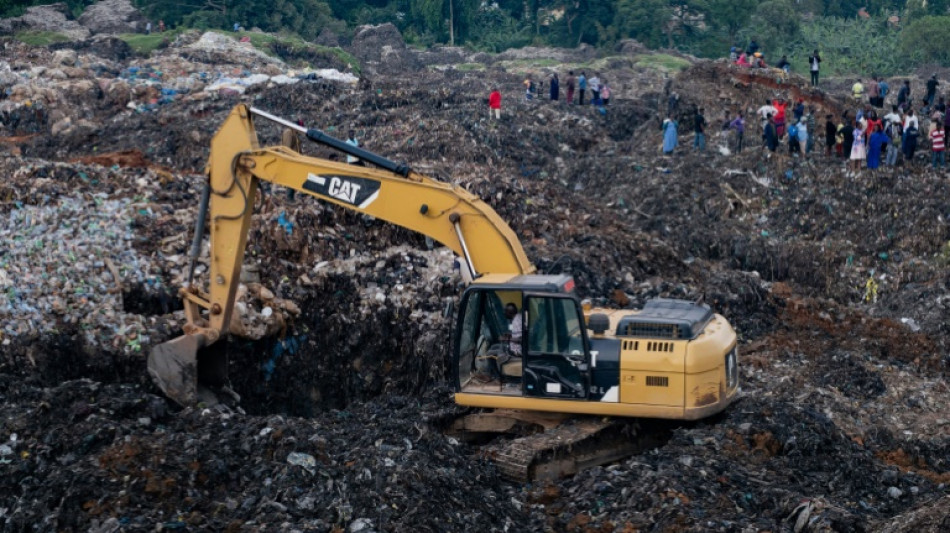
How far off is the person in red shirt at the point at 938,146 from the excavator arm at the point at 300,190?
1349cm

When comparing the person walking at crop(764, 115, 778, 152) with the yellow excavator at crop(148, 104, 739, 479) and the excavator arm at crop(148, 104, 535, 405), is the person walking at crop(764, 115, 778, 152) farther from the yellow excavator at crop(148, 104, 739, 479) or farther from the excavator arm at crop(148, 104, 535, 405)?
the excavator arm at crop(148, 104, 535, 405)

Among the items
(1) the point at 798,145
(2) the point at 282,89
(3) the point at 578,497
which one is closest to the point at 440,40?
(2) the point at 282,89

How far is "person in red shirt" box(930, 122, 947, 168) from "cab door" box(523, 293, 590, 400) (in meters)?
14.0

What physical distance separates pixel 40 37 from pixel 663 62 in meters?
23.7

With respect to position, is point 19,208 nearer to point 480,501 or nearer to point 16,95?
point 480,501

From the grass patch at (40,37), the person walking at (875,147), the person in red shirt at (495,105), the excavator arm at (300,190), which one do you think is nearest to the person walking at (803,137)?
the person walking at (875,147)

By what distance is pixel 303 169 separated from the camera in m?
11.5

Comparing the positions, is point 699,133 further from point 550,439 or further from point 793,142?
point 550,439

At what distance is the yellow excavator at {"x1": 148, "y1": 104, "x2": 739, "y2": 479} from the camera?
10430mm

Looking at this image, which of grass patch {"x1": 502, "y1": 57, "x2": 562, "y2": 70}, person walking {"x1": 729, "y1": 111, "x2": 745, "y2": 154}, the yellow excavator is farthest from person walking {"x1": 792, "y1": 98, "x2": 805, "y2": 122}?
grass patch {"x1": 502, "y1": 57, "x2": 562, "y2": 70}

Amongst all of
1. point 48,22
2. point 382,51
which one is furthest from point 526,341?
point 382,51

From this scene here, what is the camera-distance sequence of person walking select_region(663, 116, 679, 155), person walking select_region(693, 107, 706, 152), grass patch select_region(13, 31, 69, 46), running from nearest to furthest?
person walking select_region(693, 107, 706, 152), person walking select_region(663, 116, 679, 155), grass patch select_region(13, 31, 69, 46)

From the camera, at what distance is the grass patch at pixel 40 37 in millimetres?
38594

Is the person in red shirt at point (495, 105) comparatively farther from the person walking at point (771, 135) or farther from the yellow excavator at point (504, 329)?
the yellow excavator at point (504, 329)
